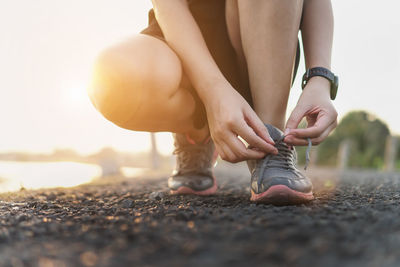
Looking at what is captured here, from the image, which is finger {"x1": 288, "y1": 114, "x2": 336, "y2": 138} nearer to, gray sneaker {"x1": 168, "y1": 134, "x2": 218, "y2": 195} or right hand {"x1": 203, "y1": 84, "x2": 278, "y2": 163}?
right hand {"x1": 203, "y1": 84, "x2": 278, "y2": 163}

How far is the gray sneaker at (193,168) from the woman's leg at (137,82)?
40 centimetres

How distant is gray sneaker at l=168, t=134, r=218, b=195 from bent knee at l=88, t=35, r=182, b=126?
1.71 ft

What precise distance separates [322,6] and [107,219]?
1330 mm

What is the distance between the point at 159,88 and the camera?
137cm

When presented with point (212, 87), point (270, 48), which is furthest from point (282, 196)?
point (270, 48)

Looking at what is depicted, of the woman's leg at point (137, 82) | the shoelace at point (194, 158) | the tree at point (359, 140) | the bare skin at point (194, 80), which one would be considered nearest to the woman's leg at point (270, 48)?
the bare skin at point (194, 80)

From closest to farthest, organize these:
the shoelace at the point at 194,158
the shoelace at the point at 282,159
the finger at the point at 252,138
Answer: the finger at the point at 252,138, the shoelace at the point at 282,159, the shoelace at the point at 194,158

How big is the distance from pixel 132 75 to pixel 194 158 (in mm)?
705

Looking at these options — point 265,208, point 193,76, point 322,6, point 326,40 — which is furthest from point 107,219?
point 322,6

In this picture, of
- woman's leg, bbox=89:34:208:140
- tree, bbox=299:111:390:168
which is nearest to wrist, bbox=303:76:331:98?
woman's leg, bbox=89:34:208:140

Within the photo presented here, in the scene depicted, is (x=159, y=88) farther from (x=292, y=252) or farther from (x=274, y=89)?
(x=292, y=252)

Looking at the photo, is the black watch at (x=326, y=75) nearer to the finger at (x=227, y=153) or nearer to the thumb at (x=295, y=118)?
the thumb at (x=295, y=118)

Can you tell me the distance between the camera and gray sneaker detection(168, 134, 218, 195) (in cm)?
175

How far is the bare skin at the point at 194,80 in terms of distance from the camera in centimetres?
121
